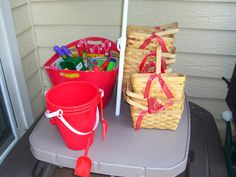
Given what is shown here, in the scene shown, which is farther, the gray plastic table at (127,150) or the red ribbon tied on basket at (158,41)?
the red ribbon tied on basket at (158,41)

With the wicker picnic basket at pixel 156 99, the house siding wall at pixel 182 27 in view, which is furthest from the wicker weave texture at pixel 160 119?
the house siding wall at pixel 182 27

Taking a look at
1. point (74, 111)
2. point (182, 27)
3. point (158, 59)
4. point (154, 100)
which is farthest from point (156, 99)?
point (182, 27)

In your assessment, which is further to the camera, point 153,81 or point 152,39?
point 152,39

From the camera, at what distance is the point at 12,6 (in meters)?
1.16

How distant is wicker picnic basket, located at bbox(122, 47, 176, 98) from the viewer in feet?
3.07

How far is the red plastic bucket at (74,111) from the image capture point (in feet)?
2.44

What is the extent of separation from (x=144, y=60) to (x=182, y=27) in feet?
1.27

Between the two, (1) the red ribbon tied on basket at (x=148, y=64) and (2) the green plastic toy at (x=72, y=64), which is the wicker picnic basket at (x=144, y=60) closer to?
(1) the red ribbon tied on basket at (x=148, y=64)

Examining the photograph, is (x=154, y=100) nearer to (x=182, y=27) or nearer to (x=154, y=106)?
(x=154, y=106)

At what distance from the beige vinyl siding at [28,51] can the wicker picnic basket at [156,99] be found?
2.06 feet

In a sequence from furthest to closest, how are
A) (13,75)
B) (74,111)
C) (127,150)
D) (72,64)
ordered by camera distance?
(13,75), (72,64), (127,150), (74,111)

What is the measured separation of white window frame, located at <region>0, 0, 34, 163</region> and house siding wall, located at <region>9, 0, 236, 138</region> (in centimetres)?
11

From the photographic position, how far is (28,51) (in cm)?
133

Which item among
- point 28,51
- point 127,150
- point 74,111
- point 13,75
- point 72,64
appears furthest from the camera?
point 28,51
